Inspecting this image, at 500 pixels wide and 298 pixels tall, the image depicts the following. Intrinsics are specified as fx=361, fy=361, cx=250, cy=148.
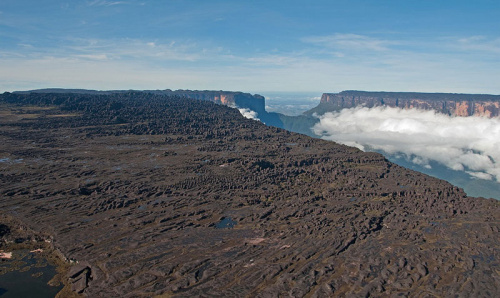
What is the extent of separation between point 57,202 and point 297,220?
4739 cm

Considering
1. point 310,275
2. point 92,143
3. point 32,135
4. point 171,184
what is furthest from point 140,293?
point 32,135

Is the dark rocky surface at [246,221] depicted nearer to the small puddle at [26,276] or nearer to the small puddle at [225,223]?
the small puddle at [225,223]

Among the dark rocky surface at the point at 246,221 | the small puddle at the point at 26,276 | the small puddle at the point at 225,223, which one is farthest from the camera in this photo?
the small puddle at the point at 225,223

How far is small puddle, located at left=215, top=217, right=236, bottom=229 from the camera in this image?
64.7m

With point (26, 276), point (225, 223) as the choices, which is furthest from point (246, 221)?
point (26, 276)

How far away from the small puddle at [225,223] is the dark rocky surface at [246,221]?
2.22 feet

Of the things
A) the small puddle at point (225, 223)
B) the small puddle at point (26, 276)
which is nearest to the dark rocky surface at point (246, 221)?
the small puddle at point (225, 223)

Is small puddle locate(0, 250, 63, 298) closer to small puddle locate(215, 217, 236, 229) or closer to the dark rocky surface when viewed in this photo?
the dark rocky surface

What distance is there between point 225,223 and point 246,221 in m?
3.95

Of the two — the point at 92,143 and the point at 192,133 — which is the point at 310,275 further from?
the point at 192,133

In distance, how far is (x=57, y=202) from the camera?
235 ft

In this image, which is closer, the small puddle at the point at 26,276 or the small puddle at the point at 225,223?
the small puddle at the point at 26,276

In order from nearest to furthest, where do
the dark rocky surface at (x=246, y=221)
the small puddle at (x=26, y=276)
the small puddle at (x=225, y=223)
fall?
1. the small puddle at (x=26, y=276)
2. the dark rocky surface at (x=246, y=221)
3. the small puddle at (x=225, y=223)

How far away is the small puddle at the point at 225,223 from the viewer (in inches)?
2547
